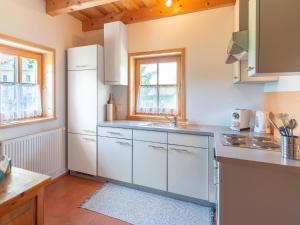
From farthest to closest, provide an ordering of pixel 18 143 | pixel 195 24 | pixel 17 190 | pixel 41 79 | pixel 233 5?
pixel 41 79 < pixel 195 24 < pixel 233 5 < pixel 18 143 < pixel 17 190

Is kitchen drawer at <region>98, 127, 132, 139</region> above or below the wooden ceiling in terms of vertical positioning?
below

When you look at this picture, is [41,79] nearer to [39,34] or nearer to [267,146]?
[39,34]

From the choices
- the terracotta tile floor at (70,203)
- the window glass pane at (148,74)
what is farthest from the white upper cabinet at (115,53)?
the terracotta tile floor at (70,203)

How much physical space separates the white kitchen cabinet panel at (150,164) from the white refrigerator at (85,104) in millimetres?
712

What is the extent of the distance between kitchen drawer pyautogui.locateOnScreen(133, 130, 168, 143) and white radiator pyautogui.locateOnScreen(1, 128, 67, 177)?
1.26 meters

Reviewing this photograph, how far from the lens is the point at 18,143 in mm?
2242

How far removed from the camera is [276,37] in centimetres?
112

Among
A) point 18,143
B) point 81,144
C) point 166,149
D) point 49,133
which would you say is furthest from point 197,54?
point 18,143

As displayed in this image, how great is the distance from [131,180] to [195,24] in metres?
2.36

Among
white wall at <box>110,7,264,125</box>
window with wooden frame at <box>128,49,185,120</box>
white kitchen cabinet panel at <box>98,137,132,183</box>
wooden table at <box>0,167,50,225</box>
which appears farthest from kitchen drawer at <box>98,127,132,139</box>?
wooden table at <box>0,167,50,225</box>

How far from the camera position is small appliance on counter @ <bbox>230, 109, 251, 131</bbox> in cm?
224

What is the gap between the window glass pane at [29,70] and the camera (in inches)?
100

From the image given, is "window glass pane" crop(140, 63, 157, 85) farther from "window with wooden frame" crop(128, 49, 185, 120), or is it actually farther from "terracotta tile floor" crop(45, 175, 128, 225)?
"terracotta tile floor" crop(45, 175, 128, 225)

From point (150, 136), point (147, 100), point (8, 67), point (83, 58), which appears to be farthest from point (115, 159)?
point (8, 67)
